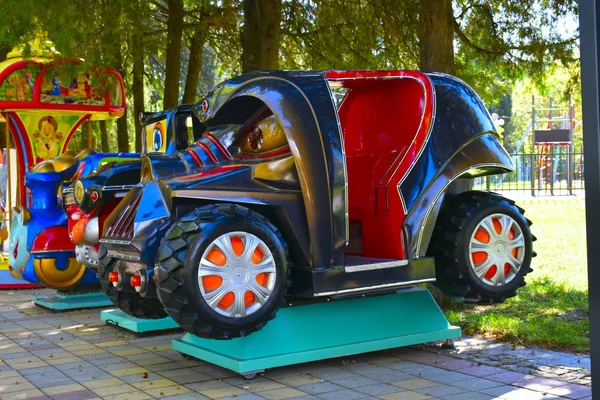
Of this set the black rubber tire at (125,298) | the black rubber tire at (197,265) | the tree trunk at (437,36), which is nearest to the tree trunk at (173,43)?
the tree trunk at (437,36)

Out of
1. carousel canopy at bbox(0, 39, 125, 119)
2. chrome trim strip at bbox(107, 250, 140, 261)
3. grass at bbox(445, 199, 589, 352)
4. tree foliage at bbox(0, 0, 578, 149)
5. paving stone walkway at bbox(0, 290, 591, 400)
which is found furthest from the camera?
carousel canopy at bbox(0, 39, 125, 119)

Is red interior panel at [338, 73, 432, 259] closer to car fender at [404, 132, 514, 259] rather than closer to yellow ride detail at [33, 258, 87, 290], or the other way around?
car fender at [404, 132, 514, 259]

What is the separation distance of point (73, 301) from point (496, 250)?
18.0 feet

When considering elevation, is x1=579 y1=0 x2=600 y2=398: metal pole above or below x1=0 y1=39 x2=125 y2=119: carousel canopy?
below

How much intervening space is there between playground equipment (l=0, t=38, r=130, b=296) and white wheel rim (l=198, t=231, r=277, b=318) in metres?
4.06

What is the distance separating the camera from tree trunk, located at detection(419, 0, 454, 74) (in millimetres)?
7891

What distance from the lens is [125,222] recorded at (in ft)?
18.3

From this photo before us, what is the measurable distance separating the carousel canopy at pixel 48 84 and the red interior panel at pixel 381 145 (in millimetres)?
5391

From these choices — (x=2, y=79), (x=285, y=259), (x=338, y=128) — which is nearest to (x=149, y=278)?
(x=285, y=259)

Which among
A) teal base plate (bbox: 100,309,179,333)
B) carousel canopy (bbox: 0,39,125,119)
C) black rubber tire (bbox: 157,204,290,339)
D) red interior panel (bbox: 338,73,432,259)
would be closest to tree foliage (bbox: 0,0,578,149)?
carousel canopy (bbox: 0,39,125,119)

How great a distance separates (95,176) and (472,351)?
3.63 metres

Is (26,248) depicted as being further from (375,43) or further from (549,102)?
(549,102)

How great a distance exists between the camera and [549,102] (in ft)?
223

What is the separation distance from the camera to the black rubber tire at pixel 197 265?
4.80 meters
